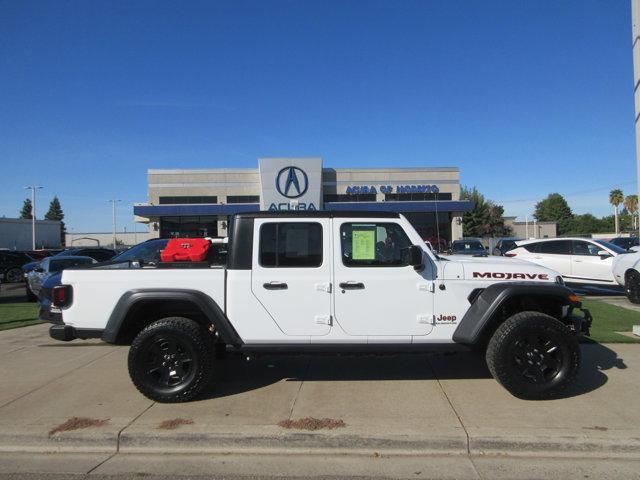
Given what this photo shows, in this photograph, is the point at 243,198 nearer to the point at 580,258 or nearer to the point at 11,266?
the point at 11,266

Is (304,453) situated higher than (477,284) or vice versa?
(477,284)

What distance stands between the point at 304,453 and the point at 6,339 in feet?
22.9

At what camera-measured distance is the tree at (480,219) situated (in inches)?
2530

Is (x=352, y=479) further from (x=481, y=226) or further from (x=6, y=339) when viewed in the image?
(x=481, y=226)

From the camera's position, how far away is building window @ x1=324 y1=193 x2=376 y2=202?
39.2 metres

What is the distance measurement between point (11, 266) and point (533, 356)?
2634 cm

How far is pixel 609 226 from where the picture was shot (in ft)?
360

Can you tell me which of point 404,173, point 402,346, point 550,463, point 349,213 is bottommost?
point 550,463

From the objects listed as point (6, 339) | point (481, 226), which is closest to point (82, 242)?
point (481, 226)

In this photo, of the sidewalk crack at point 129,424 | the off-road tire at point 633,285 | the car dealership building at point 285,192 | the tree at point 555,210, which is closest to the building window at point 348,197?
the car dealership building at point 285,192

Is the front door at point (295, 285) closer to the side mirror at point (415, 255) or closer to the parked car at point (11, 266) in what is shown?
Result: the side mirror at point (415, 255)

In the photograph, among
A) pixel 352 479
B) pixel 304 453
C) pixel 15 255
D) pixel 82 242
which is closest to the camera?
pixel 352 479

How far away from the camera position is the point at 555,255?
46.4 feet

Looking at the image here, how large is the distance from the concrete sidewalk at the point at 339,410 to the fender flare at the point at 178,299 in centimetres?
74
